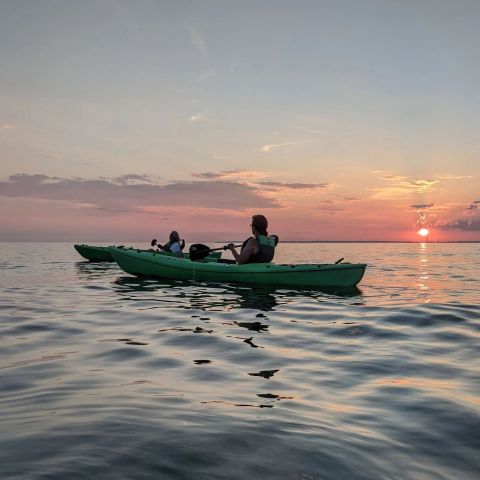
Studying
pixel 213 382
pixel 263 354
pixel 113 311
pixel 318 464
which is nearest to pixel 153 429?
pixel 318 464

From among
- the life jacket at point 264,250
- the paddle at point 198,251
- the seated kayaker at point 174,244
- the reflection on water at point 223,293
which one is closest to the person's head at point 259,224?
the life jacket at point 264,250

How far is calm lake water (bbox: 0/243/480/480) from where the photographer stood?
308 cm

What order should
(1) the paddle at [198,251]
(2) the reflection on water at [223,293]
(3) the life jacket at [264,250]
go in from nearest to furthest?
(2) the reflection on water at [223,293] < (3) the life jacket at [264,250] < (1) the paddle at [198,251]

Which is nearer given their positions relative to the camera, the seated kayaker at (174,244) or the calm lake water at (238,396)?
the calm lake water at (238,396)

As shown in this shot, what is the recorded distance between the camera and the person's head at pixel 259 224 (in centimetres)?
1445

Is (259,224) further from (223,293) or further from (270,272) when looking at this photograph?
(223,293)

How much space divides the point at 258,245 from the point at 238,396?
10982 millimetres

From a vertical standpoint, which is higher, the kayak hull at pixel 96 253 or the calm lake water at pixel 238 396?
the kayak hull at pixel 96 253

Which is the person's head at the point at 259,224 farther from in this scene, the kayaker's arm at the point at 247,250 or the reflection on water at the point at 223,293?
the reflection on water at the point at 223,293

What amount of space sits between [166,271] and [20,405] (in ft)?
45.7

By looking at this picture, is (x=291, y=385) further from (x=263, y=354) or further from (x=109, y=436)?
(x=109, y=436)

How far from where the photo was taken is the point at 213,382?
16.7 feet

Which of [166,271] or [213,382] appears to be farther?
[166,271]

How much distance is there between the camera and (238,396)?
4.59m
